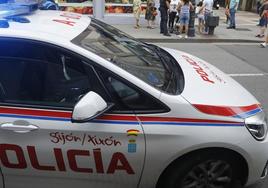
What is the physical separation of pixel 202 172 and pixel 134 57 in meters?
1.16

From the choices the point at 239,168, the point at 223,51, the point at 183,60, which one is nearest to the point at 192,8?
the point at 223,51

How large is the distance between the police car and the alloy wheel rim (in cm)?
1

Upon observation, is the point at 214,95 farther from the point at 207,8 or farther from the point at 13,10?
the point at 207,8

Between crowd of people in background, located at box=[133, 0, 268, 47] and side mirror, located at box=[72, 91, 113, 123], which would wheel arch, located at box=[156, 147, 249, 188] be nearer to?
side mirror, located at box=[72, 91, 113, 123]

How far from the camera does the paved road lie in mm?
7660

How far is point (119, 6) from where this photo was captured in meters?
16.4

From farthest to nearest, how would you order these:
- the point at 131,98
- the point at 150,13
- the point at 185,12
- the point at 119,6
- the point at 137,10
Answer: the point at 119,6, the point at 137,10, the point at 150,13, the point at 185,12, the point at 131,98

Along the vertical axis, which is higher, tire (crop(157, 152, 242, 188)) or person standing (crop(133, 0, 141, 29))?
tire (crop(157, 152, 242, 188))

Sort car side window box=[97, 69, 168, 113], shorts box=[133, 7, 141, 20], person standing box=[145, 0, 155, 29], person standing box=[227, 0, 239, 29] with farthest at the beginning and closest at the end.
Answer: person standing box=[227, 0, 239, 29]
shorts box=[133, 7, 141, 20]
person standing box=[145, 0, 155, 29]
car side window box=[97, 69, 168, 113]

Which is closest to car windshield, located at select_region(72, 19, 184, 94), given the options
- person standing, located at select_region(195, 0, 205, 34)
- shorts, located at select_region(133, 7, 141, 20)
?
person standing, located at select_region(195, 0, 205, 34)

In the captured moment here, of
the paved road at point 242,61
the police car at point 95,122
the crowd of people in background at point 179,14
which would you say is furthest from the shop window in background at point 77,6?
the police car at point 95,122

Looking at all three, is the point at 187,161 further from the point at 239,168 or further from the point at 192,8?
the point at 192,8

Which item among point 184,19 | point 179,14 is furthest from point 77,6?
point 184,19

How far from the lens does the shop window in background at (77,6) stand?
52.4 ft
